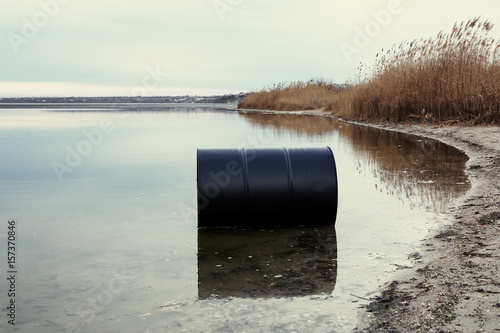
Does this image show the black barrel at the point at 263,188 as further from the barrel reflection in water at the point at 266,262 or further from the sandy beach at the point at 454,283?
the sandy beach at the point at 454,283

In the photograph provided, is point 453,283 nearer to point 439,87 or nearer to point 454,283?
point 454,283

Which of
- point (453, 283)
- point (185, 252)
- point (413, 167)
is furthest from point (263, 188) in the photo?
point (413, 167)

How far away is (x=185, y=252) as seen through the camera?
411 centimetres

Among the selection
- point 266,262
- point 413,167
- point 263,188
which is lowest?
point 266,262

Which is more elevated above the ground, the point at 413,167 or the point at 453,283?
the point at 413,167

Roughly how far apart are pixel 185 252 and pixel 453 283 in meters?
1.92

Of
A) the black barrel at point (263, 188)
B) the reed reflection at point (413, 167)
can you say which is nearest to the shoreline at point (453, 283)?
the reed reflection at point (413, 167)

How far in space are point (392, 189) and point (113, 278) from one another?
393cm

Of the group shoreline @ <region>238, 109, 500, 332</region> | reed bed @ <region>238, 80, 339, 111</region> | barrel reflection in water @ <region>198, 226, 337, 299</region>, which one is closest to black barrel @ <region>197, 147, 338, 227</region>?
barrel reflection in water @ <region>198, 226, 337, 299</region>

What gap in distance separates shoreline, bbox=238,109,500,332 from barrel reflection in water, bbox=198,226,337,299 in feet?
1.61

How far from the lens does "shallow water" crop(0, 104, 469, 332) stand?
116 inches

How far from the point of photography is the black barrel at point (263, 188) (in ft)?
15.6

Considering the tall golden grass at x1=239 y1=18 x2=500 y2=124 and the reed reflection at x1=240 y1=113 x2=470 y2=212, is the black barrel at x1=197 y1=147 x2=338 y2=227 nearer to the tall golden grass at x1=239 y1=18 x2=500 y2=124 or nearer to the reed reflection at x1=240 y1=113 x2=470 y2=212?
the reed reflection at x1=240 y1=113 x2=470 y2=212

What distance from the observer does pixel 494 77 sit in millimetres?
13672
